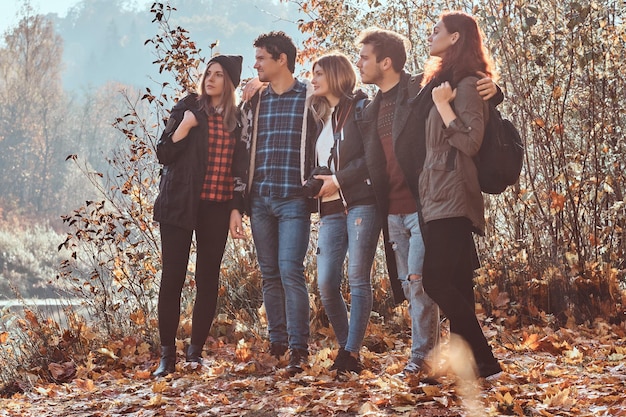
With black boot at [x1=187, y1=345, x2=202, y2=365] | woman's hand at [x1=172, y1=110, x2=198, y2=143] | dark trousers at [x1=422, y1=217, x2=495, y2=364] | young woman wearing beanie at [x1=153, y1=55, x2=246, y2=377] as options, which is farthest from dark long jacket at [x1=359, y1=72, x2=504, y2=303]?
black boot at [x1=187, y1=345, x2=202, y2=365]

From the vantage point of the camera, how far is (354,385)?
4.57m

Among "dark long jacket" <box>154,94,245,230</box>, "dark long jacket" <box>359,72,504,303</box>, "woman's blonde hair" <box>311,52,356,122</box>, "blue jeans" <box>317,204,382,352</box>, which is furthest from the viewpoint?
"dark long jacket" <box>154,94,245,230</box>

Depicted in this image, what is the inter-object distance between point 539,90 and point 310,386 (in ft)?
13.6

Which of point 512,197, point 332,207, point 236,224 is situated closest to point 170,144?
point 236,224

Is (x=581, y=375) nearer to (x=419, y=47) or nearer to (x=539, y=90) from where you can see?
(x=539, y=90)

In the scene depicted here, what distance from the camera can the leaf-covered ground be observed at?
3.99m

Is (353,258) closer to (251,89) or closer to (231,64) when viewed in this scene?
(251,89)

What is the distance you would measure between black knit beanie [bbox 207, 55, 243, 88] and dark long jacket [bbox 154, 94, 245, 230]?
0.32 m

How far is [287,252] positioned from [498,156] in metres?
1.56

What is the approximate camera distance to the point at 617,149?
780cm

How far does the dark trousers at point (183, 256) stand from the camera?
5.25 m

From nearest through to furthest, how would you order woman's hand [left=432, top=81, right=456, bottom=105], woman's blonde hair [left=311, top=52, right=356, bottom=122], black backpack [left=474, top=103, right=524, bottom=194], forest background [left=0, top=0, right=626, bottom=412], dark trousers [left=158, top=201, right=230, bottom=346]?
1. black backpack [left=474, top=103, right=524, bottom=194]
2. woman's hand [left=432, top=81, right=456, bottom=105]
3. woman's blonde hair [left=311, top=52, right=356, bottom=122]
4. dark trousers [left=158, top=201, right=230, bottom=346]
5. forest background [left=0, top=0, right=626, bottom=412]

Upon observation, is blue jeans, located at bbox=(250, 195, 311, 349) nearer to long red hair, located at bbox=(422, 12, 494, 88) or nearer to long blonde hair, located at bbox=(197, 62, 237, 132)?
long blonde hair, located at bbox=(197, 62, 237, 132)

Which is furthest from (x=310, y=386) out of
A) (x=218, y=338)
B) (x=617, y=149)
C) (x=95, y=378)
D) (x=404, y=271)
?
(x=617, y=149)
